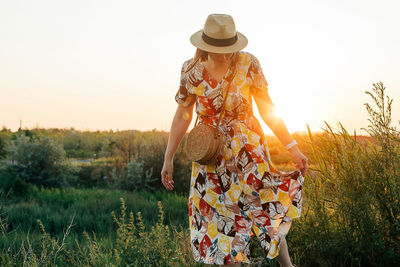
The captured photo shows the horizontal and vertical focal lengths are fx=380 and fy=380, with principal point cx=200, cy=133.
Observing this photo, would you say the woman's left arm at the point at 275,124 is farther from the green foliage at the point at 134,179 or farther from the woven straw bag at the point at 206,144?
the green foliage at the point at 134,179

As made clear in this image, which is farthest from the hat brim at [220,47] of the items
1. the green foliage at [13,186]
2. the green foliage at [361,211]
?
the green foliage at [13,186]

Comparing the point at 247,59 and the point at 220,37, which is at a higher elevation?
the point at 220,37

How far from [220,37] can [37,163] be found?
25.9 feet

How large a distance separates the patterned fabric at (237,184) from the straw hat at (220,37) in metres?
0.10

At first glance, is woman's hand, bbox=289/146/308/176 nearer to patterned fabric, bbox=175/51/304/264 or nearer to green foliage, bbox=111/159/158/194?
patterned fabric, bbox=175/51/304/264

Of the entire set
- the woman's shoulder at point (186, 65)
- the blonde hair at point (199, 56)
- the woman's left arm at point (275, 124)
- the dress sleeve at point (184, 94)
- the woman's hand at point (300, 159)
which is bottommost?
the woman's hand at point (300, 159)

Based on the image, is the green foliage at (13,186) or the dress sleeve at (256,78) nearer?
the dress sleeve at (256,78)

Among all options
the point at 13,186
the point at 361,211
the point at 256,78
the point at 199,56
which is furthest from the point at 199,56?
the point at 13,186

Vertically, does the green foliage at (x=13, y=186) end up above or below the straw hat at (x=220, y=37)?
below

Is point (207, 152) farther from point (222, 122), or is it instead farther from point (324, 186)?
point (324, 186)

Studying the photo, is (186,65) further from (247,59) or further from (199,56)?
(247,59)

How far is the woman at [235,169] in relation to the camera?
2471 millimetres

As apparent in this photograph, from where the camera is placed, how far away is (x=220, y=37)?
2.52m

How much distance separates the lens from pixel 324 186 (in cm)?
355
